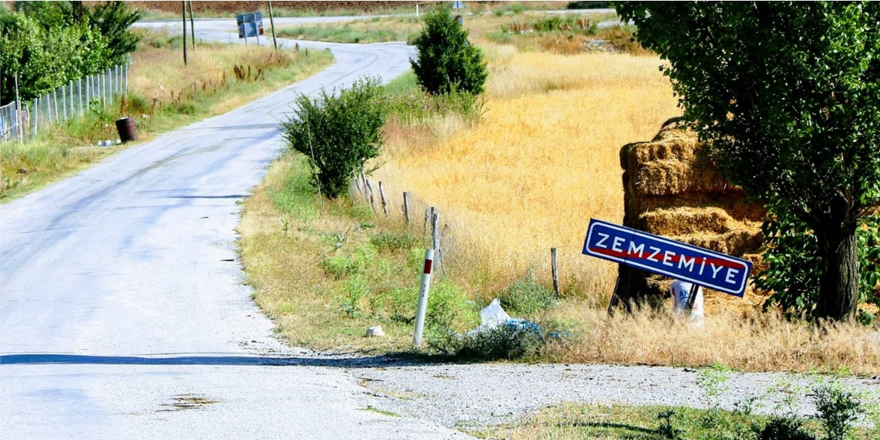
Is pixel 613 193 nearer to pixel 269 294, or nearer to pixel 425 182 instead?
pixel 425 182

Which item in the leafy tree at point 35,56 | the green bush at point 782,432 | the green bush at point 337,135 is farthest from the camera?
the leafy tree at point 35,56

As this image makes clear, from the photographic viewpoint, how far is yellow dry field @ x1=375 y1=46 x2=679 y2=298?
19.1m

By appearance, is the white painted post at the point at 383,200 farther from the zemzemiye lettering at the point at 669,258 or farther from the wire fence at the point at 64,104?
the wire fence at the point at 64,104

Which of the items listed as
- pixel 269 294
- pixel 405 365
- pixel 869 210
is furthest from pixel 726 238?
pixel 269 294

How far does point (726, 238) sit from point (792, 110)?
412 cm

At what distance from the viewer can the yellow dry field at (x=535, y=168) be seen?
19.1 meters

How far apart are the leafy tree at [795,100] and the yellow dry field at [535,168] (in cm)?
592

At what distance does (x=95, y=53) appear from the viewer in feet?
134

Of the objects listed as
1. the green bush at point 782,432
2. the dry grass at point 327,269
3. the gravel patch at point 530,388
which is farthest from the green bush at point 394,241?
the green bush at point 782,432

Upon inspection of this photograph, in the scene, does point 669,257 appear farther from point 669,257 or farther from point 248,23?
point 248,23

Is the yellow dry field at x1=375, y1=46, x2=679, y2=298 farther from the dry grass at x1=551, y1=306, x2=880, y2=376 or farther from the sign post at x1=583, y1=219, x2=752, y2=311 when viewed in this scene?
the sign post at x1=583, y1=219, x2=752, y2=311

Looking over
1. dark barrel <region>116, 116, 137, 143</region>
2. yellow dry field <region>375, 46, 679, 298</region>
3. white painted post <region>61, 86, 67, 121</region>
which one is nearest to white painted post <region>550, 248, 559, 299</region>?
yellow dry field <region>375, 46, 679, 298</region>

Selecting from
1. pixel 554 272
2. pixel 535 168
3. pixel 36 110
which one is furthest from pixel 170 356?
pixel 36 110

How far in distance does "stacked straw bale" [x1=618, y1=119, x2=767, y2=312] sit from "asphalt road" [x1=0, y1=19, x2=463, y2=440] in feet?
17.5
